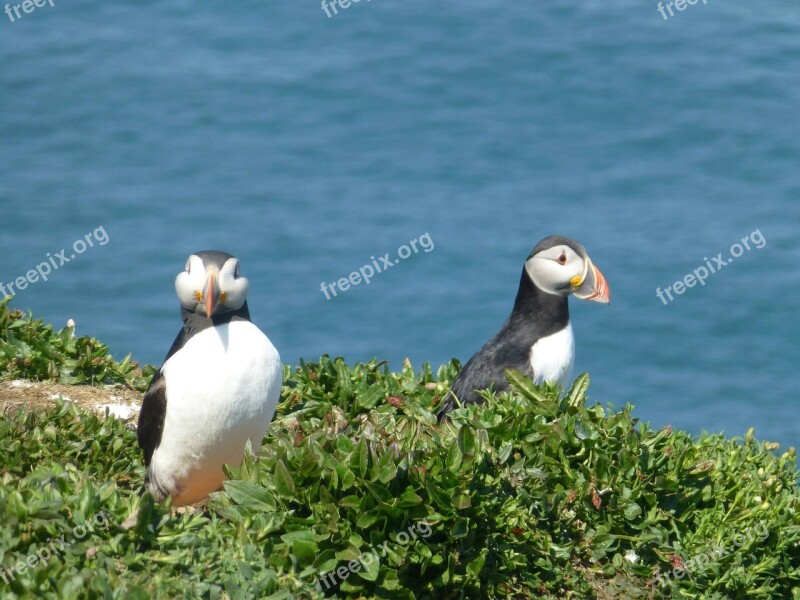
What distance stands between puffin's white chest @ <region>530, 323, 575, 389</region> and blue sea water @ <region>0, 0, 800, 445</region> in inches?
225

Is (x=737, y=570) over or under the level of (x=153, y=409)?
under

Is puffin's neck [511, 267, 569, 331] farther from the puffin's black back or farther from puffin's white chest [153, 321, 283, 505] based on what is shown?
puffin's white chest [153, 321, 283, 505]

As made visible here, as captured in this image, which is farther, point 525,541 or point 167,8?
point 167,8

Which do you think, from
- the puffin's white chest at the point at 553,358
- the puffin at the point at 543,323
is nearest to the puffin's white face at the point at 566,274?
the puffin at the point at 543,323

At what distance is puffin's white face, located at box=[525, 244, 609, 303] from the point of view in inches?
285

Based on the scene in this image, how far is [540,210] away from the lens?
15.1m

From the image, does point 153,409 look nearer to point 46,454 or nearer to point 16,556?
point 46,454

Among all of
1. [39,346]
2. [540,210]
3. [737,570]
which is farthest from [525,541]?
[540,210]

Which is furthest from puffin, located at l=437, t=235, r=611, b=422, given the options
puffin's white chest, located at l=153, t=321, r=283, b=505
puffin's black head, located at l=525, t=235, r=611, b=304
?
puffin's white chest, located at l=153, t=321, r=283, b=505

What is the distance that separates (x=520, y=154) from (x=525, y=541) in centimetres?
1134

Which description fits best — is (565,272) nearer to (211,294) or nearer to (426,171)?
(211,294)

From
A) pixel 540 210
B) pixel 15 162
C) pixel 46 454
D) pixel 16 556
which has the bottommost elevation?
pixel 540 210

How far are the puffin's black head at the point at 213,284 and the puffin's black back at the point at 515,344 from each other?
1.45 metres

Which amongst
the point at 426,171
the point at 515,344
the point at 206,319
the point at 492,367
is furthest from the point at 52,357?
the point at 426,171
